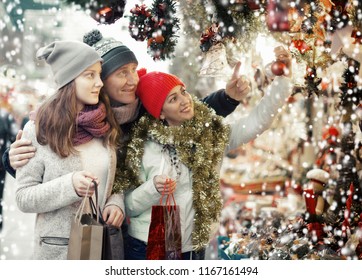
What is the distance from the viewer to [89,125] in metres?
2.95

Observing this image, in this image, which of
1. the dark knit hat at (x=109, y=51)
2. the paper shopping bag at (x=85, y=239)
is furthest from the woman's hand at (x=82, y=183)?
the dark knit hat at (x=109, y=51)

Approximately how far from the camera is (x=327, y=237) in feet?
11.6

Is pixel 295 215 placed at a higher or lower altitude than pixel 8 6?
lower

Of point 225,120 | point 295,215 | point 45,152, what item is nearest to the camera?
point 45,152

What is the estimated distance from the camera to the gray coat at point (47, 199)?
288 cm

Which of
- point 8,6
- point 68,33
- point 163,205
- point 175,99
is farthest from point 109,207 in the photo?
point 8,6

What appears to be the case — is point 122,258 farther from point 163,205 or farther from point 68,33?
point 68,33

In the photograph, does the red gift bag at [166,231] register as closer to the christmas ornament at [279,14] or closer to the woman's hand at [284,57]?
the woman's hand at [284,57]

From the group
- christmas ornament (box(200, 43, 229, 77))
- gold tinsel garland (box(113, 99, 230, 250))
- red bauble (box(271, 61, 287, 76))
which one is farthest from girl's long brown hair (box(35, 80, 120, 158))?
red bauble (box(271, 61, 287, 76))

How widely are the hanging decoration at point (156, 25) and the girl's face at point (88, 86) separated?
1.00ft

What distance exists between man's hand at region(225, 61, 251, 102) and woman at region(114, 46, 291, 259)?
0.55ft

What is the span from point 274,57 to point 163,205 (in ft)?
3.10

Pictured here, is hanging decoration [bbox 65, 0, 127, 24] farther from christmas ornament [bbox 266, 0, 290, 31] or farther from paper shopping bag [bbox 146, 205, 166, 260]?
paper shopping bag [bbox 146, 205, 166, 260]

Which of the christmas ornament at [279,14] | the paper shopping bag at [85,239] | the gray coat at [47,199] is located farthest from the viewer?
the christmas ornament at [279,14]
